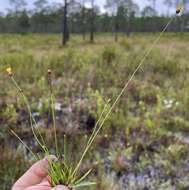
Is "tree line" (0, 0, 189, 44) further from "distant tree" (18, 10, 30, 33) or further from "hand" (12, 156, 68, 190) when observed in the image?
"hand" (12, 156, 68, 190)

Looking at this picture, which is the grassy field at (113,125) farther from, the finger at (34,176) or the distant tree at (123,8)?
the distant tree at (123,8)

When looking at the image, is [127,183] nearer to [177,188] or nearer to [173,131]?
[177,188]

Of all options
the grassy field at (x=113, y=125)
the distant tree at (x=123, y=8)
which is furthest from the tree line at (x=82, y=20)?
the grassy field at (x=113, y=125)

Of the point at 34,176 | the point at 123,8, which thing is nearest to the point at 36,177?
the point at 34,176

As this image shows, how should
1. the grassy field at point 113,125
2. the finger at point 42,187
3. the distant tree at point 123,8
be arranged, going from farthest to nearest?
the distant tree at point 123,8, the grassy field at point 113,125, the finger at point 42,187

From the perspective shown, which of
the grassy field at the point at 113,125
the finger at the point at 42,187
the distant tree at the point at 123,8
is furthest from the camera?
the distant tree at the point at 123,8

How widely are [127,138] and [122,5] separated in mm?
44712

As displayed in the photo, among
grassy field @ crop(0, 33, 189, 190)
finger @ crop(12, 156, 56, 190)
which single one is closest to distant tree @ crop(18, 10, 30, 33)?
grassy field @ crop(0, 33, 189, 190)

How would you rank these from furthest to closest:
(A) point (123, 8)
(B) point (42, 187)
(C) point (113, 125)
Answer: (A) point (123, 8) < (C) point (113, 125) < (B) point (42, 187)

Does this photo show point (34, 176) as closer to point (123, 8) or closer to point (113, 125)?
point (113, 125)

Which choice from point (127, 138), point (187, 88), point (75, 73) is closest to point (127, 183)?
point (127, 138)

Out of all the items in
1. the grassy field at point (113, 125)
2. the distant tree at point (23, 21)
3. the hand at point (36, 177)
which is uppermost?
the distant tree at point (23, 21)

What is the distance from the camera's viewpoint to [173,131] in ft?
12.4

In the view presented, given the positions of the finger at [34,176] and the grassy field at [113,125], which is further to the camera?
the grassy field at [113,125]
